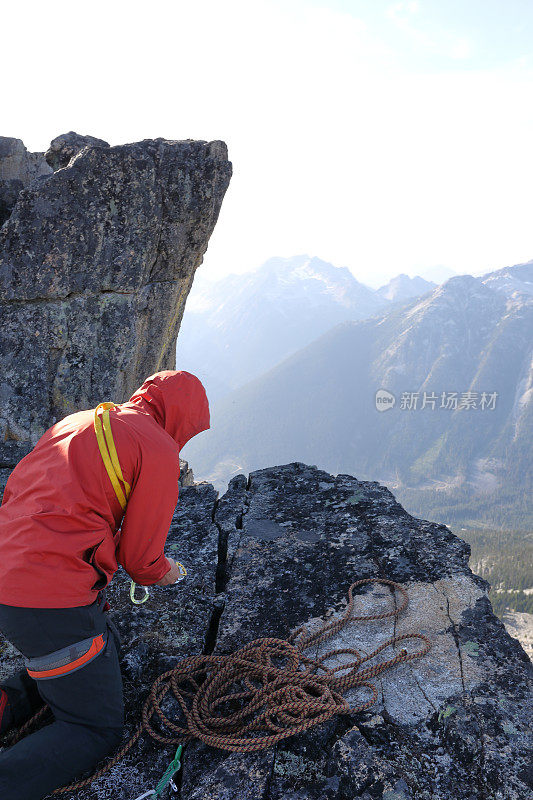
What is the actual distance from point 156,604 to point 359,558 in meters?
2.42

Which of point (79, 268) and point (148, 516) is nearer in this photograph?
point (148, 516)

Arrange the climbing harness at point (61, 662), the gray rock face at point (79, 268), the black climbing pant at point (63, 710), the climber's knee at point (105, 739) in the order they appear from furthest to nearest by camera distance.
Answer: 1. the gray rock face at point (79, 268)
2. the climber's knee at point (105, 739)
3. the climbing harness at point (61, 662)
4. the black climbing pant at point (63, 710)

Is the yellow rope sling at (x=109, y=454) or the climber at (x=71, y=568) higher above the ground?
the yellow rope sling at (x=109, y=454)

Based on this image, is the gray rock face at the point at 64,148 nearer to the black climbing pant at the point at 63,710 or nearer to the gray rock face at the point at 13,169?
the gray rock face at the point at 13,169

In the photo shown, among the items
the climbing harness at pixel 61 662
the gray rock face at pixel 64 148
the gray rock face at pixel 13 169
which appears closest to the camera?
the climbing harness at pixel 61 662

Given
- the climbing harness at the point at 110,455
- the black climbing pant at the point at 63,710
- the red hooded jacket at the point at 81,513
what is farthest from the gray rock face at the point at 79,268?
the black climbing pant at the point at 63,710

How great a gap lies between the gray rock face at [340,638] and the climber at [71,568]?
1.59 ft

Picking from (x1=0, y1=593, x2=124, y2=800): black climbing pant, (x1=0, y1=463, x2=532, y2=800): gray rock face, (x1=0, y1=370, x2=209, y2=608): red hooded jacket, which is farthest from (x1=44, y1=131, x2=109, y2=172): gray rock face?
(x1=0, y1=593, x2=124, y2=800): black climbing pant

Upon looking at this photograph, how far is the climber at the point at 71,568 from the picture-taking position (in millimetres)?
3426

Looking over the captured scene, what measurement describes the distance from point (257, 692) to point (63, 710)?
146cm

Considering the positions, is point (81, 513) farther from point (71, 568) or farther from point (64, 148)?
point (64, 148)

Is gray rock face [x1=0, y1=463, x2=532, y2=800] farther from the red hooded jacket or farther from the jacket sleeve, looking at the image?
the red hooded jacket

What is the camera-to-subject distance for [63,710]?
3.59 meters

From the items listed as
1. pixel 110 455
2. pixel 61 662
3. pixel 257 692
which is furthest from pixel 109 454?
pixel 257 692
